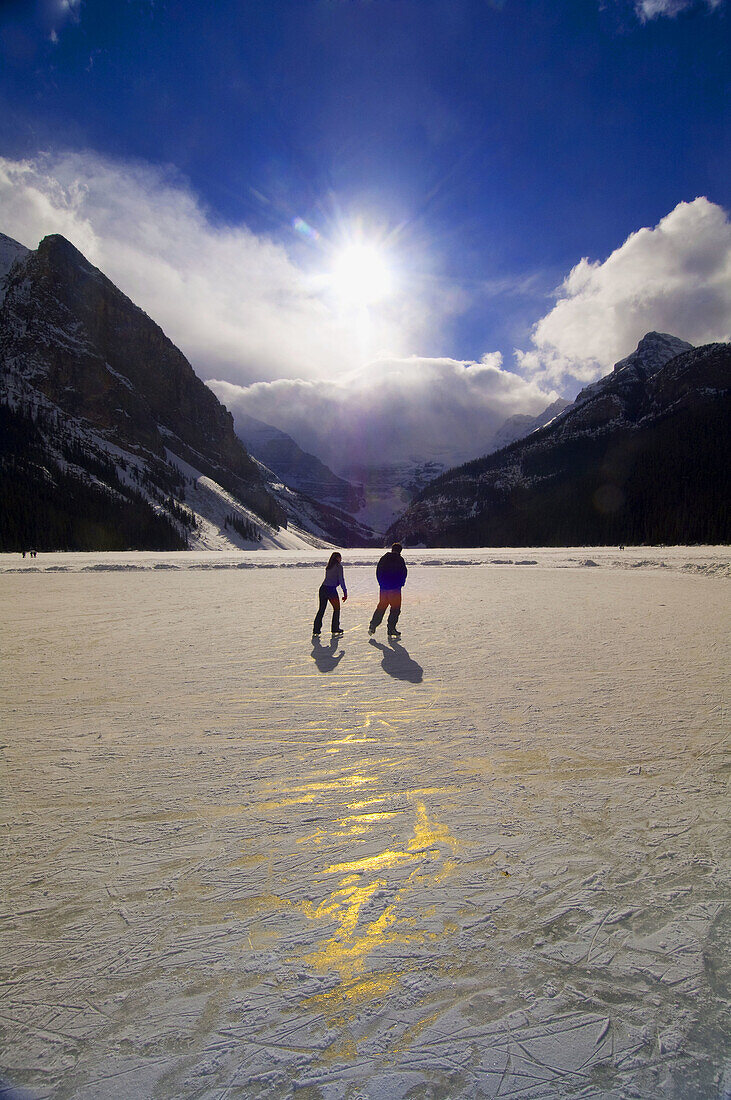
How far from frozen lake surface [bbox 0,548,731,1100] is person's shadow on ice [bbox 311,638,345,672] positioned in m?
0.71

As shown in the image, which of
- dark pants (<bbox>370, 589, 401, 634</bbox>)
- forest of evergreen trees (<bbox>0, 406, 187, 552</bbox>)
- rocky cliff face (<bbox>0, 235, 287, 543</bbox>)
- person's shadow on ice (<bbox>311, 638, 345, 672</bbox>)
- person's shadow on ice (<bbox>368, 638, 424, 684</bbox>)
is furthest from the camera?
rocky cliff face (<bbox>0, 235, 287, 543</bbox>)

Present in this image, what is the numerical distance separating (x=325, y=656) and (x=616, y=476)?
135 m

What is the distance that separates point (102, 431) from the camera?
117 metres

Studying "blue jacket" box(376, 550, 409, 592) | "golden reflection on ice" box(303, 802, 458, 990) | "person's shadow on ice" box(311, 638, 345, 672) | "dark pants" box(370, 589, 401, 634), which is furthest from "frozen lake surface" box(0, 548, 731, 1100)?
"blue jacket" box(376, 550, 409, 592)

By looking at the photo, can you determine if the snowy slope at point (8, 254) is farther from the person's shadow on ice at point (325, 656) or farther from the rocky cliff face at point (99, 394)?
the person's shadow on ice at point (325, 656)

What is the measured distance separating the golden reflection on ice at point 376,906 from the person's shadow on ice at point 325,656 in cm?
447

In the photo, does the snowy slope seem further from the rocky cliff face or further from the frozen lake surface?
the frozen lake surface

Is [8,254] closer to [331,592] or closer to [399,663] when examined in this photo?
[331,592]

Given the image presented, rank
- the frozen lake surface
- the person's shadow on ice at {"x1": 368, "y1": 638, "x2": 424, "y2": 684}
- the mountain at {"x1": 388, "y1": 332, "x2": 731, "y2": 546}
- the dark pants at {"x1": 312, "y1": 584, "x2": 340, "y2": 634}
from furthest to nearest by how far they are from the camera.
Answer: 1. the mountain at {"x1": 388, "y1": 332, "x2": 731, "y2": 546}
2. the dark pants at {"x1": 312, "y1": 584, "x2": 340, "y2": 634}
3. the person's shadow on ice at {"x1": 368, "y1": 638, "x2": 424, "y2": 684}
4. the frozen lake surface

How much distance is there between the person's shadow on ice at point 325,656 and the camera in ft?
25.7

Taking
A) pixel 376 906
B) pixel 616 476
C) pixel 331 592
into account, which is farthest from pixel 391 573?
pixel 616 476

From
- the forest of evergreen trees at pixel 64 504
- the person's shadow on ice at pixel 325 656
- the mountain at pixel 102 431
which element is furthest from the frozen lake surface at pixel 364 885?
the mountain at pixel 102 431

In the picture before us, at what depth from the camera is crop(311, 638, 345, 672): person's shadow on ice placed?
7.83 m

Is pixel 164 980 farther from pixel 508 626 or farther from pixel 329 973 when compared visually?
pixel 508 626
